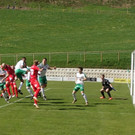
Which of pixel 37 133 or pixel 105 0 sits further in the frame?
pixel 105 0

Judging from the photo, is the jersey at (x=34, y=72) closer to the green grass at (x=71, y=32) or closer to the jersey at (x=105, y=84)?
the jersey at (x=105, y=84)

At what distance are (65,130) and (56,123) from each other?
1.62 metres

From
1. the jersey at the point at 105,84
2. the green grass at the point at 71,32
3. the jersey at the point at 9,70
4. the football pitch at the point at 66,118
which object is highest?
the green grass at the point at 71,32

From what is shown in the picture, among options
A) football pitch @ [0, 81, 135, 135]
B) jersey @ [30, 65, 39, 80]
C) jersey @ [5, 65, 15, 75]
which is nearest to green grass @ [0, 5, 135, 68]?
jersey @ [5, 65, 15, 75]

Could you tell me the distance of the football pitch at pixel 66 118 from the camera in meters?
15.5

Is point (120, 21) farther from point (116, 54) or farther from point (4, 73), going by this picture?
point (4, 73)

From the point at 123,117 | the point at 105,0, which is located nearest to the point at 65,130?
the point at 123,117

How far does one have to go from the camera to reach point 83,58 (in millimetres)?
63094

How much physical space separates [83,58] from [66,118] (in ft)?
147

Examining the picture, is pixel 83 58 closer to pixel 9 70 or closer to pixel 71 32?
pixel 71 32

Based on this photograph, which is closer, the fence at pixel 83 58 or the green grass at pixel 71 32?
the fence at pixel 83 58

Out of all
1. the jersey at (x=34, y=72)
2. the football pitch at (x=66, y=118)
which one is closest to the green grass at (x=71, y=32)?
the football pitch at (x=66, y=118)

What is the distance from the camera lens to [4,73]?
83.3 feet

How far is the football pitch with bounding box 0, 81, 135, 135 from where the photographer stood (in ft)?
50.8
